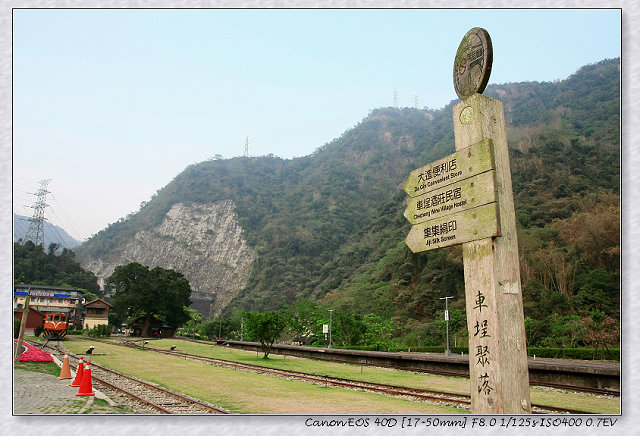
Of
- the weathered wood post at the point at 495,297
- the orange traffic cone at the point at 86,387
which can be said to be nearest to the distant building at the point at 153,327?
the orange traffic cone at the point at 86,387

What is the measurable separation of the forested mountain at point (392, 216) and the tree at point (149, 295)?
2113cm

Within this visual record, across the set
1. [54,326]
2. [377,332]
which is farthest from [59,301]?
[377,332]

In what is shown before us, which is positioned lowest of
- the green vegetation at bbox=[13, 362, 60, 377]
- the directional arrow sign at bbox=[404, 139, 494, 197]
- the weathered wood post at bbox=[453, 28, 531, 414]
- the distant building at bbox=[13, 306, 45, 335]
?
the distant building at bbox=[13, 306, 45, 335]

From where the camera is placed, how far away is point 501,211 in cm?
382

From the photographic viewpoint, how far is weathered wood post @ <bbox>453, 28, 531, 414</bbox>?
3.63m

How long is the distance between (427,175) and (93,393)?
789 centimetres

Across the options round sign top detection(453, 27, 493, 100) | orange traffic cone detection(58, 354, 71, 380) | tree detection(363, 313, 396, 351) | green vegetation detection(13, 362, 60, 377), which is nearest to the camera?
round sign top detection(453, 27, 493, 100)

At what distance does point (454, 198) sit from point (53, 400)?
25.4 feet

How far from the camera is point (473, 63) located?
14.0 feet

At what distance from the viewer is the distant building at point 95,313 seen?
51.3m

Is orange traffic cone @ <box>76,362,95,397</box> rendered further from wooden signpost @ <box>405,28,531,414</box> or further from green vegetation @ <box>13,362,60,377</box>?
wooden signpost @ <box>405,28,531,414</box>

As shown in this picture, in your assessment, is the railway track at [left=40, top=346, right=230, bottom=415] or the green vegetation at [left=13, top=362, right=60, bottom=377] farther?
the green vegetation at [left=13, top=362, right=60, bottom=377]

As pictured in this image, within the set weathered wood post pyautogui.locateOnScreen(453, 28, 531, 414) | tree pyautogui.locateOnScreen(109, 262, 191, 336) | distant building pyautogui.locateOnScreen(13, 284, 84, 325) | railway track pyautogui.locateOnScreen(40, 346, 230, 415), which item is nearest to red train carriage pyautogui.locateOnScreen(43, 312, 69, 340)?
distant building pyautogui.locateOnScreen(13, 284, 84, 325)

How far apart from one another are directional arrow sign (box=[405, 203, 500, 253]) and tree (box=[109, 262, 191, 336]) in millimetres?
57311
